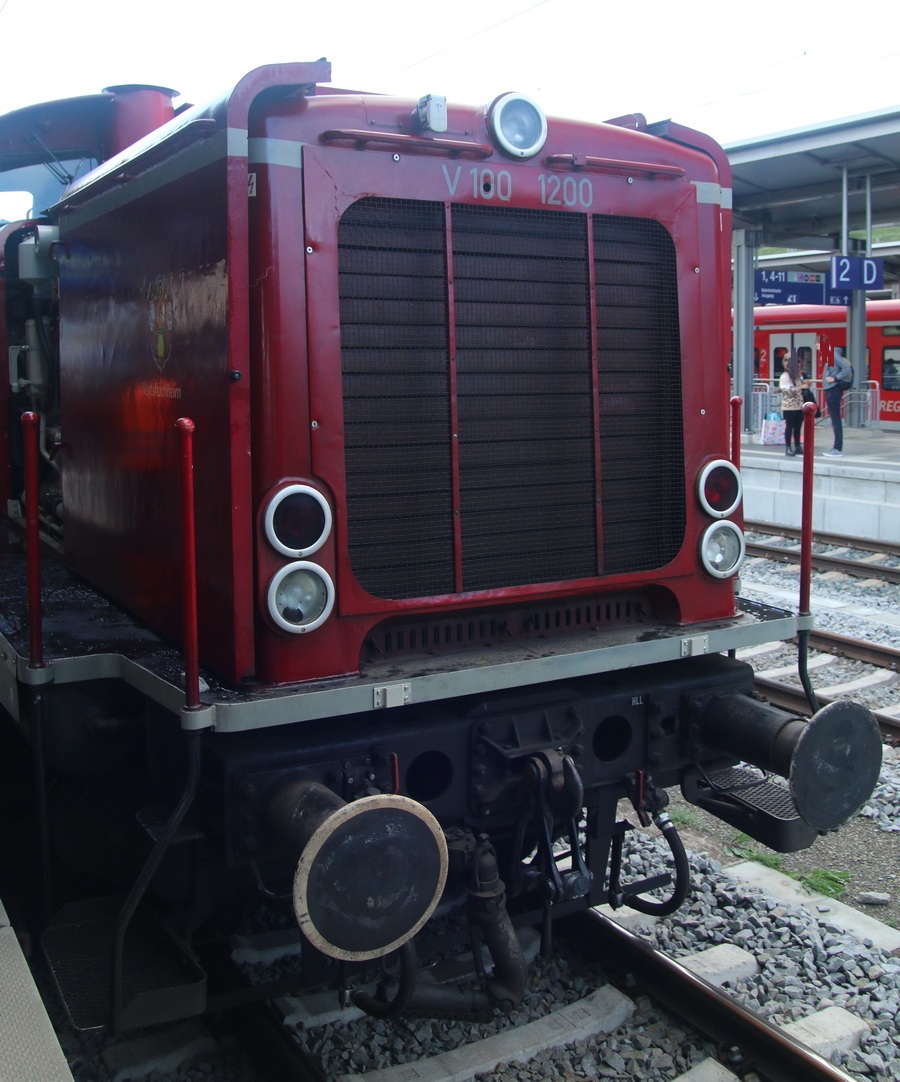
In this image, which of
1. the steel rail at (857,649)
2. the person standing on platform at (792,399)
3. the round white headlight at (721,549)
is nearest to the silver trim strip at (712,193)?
the round white headlight at (721,549)

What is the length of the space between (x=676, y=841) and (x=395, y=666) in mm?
1252

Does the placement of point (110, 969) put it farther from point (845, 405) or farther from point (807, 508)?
point (845, 405)

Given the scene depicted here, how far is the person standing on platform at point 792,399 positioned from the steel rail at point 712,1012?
514 inches

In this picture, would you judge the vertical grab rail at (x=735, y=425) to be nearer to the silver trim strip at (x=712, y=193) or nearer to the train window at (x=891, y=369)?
the silver trim strip at (x=712, y=193)

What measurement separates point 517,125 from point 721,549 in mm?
1709

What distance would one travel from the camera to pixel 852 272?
1755 cm

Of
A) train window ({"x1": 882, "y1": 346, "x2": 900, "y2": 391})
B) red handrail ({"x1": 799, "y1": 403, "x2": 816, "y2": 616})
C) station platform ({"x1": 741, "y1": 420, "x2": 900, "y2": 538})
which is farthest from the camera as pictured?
train window ({"x1": 882, "y1": 346, "x2": 900, "y2": 391})

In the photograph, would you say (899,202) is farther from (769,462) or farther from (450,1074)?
(450,1074)

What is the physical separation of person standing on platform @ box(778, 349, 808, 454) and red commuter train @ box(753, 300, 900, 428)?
25.0ft

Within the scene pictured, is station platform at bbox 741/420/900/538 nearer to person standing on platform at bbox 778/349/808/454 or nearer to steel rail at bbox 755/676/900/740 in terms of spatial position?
person standing on platform at bbox 778/349/808/454

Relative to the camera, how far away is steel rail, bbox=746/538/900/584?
10992 mm

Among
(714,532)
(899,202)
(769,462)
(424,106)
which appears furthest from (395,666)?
(899,202)

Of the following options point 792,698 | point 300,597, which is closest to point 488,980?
point 300,597

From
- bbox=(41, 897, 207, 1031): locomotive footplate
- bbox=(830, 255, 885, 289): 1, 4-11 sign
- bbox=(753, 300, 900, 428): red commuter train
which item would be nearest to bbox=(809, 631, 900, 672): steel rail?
bbox=(41, 897, 207, 1031): locomotive footplate
